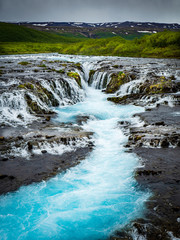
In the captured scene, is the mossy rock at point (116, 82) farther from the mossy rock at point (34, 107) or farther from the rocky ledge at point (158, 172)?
the mossy rock at point (34, 107)

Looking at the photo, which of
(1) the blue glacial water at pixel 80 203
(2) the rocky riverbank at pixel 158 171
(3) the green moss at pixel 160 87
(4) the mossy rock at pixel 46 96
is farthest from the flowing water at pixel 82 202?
(3) the green moss at pixel 160 87

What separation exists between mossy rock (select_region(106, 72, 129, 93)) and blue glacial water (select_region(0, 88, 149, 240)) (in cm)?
1693

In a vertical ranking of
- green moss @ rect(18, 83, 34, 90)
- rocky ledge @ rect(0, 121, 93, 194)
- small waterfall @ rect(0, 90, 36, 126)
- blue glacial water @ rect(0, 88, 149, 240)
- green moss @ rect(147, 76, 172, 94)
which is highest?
green moss @ rect(147, 76, 172, 94)

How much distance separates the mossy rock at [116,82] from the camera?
94.3 feet

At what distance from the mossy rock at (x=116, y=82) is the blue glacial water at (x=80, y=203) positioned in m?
16.9

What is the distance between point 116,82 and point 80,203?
74.2 ft

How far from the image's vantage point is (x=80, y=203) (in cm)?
898

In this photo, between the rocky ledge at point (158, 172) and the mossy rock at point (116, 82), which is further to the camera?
the mossy rock at point (116, 82)

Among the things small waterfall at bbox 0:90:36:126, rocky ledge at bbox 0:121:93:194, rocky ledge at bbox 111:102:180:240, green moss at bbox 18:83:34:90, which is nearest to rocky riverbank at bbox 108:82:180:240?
rocky ledge at bbox 111:102:180:240

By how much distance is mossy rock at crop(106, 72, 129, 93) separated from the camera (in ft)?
94.3

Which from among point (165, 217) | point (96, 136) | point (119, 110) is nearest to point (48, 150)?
point (96, 136)

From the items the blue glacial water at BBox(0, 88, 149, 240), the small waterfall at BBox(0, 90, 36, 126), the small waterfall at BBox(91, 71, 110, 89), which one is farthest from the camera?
the small waterfall at BBox(91, 71, 110, 89)

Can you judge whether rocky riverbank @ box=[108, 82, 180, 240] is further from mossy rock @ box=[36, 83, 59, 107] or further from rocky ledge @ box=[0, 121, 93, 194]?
mossy rock @ box=[36, 83, 59, 107]

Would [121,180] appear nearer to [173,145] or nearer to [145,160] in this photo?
[145,160]
